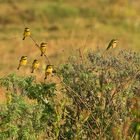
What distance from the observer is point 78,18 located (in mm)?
24297

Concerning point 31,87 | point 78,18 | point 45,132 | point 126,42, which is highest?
point 78,18

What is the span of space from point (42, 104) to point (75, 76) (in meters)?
0.40

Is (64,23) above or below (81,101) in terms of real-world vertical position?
above

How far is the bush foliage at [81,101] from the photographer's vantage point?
19.8 ft

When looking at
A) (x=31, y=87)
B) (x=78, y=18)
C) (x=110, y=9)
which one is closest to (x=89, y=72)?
(x=31, y=87)

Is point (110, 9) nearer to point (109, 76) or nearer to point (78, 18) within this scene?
point (78, 18)

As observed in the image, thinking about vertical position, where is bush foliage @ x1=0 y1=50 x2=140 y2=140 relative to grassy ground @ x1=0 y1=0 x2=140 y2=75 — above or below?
below

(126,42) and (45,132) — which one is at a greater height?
(126,42)

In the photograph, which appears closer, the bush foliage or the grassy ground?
the bush foliage

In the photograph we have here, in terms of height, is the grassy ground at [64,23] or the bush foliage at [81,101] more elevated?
the grassy ground at [64,23]

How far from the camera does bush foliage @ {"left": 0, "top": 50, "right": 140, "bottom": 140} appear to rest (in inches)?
238

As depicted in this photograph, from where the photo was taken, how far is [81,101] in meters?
6.20

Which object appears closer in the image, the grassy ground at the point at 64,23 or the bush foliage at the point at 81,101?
the bush foliage at the point at 81,101

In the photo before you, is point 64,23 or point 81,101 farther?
point 64,23
